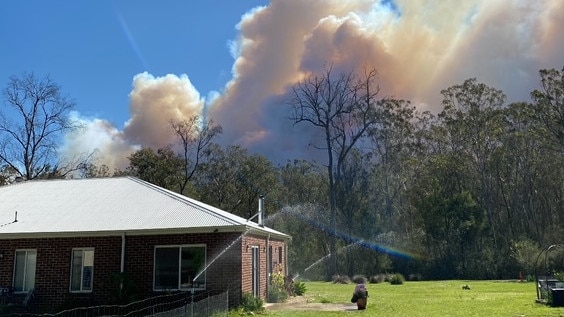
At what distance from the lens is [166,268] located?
17.2m

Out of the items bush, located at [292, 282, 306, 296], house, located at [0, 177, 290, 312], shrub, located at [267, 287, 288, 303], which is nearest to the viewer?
house, located at [0, 177, 290, 312]

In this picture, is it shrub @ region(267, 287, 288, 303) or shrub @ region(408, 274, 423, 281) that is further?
shrub @ region(408, 274, 423, 281)

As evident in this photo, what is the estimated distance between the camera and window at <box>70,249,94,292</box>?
57.8ft

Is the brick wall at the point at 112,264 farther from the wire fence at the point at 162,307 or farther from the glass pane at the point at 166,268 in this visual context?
the wire fence at the point at 162,307

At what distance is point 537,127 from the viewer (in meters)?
50.0

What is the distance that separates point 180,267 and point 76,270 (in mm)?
3810

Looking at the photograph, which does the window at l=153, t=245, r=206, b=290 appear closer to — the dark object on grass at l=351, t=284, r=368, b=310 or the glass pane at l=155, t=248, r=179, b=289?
the glass pane at l=155, t=248, r=179, b=289

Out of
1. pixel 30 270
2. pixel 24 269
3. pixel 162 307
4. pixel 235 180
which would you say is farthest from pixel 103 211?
pixel 235 180

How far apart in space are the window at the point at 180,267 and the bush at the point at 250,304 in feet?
4.53

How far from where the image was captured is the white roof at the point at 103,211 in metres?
17.1

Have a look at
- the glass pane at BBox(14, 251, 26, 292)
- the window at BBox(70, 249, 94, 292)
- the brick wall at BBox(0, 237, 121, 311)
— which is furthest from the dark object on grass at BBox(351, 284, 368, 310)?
the glass pane at BBox(14, 251, 26, 292)

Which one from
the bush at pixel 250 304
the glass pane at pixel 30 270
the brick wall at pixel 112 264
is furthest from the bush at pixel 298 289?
the glass pane at pixel 30 270

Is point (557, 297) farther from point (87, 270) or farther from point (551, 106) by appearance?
point (551, 106)

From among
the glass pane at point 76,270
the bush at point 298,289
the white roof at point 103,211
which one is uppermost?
the white roof at point 103,211
